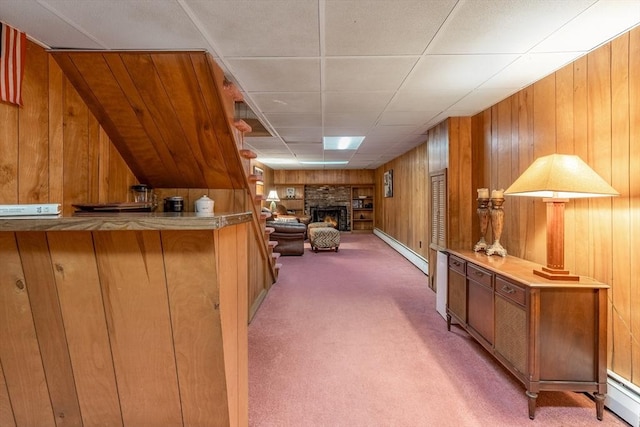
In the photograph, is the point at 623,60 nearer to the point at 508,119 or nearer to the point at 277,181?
the point at 508,119

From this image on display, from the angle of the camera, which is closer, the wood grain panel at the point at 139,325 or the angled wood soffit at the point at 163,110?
the wood grain panel at the point at 139,325

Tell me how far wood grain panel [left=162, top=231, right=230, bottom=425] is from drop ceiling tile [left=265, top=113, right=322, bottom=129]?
8.18 ft

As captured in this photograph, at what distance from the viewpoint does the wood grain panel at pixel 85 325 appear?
3.55 ft

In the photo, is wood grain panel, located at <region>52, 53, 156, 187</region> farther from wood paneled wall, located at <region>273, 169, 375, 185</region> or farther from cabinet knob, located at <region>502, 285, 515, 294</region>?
wood paneled wall, located at <region>273, 169, 375, 185</region>

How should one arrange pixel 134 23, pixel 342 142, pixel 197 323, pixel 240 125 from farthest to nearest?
pixel 342 142 < pixel 240 125 < pixel 134 23 < pixel 197 323

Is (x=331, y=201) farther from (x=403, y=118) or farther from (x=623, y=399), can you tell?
(x=623, y=399)

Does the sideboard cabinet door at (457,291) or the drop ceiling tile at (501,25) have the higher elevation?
the drop ceiling tile at (501,25)

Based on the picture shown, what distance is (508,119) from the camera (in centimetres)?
274

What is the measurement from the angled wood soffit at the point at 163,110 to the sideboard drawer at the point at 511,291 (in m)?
2.19

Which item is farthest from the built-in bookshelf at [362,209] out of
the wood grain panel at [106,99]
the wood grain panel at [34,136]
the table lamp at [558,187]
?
the wood grain panel at [34,136]

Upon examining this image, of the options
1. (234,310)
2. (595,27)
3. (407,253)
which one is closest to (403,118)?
(595,27)

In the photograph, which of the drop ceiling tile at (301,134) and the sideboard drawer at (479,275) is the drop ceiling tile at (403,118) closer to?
the drop ceiling tile at (301,134)

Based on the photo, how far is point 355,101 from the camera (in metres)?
2.80

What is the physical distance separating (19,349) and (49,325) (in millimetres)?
171
